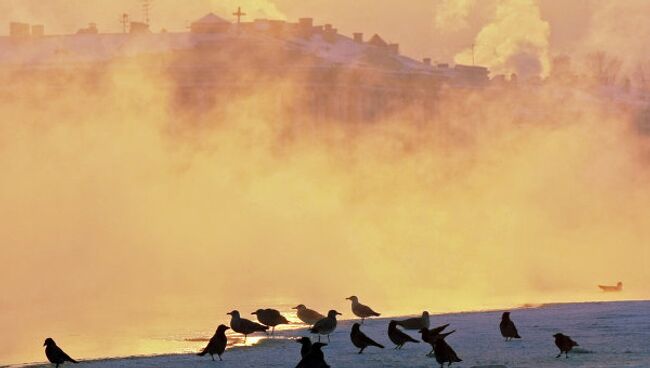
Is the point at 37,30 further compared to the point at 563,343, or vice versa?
the point at 37,30

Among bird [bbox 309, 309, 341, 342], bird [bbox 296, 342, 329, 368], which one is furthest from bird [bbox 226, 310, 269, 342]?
bird [bbox 296, 342, 329, 368]

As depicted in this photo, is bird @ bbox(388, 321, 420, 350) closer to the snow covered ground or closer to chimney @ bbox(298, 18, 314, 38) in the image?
the snow covered ground

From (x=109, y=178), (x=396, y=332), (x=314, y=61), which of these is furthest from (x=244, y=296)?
(x=314, y=61)

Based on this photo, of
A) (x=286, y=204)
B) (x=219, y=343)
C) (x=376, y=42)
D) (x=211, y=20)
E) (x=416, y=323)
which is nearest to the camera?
(x=219, y=343)

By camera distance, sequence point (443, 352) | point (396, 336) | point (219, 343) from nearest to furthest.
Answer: point (443, 352)
point (219, 343)
point (396, 336)

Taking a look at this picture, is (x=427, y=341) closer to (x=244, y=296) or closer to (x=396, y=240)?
(x=244, y=296)

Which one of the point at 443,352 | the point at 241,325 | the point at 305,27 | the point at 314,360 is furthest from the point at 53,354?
the point at 305,27

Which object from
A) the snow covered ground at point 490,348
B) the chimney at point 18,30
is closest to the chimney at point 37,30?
the chimney at point 18,30

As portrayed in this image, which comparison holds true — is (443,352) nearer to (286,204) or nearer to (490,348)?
(490,348)

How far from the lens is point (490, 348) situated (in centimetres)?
2973

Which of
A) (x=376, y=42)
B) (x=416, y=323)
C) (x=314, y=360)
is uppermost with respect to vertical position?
(x=376, y=42)

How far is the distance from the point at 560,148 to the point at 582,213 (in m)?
43.0

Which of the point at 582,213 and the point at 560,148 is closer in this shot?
the point at 582,213

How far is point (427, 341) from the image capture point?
28.6 meters
